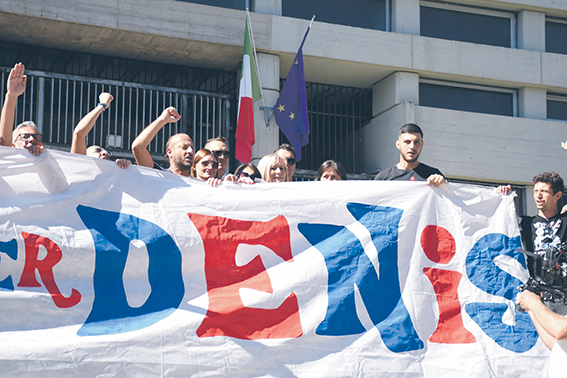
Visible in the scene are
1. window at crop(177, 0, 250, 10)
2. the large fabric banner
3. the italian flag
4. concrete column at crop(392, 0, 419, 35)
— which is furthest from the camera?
concrete column at crop(392, 0, 419, 35)

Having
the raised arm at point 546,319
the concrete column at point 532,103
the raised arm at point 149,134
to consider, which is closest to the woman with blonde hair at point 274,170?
the raised arm at point 149,134

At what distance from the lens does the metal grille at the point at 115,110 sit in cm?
1125

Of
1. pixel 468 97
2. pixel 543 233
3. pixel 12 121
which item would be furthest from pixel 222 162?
pixel 468 97

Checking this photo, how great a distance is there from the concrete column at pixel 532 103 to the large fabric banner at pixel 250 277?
8.56 meters

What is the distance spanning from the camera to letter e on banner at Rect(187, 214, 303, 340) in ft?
15.0

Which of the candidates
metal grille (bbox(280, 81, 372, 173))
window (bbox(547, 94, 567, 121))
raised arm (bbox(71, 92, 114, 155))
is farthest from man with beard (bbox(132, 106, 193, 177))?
window (bbox(547, 94, 567, 121))

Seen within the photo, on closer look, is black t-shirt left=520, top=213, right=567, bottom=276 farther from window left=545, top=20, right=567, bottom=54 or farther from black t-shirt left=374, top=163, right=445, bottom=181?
window left=545, top=20, right=567, bottom=54

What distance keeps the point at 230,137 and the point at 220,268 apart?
8.05m

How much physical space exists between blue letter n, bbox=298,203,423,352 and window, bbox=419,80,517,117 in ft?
27.2

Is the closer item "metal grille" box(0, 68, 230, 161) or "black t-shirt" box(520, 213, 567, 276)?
"black t-shirt" box(520, 213, 567, 276)

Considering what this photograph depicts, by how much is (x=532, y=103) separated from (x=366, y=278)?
973cm

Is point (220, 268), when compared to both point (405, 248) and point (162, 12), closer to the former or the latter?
point (405, 248)

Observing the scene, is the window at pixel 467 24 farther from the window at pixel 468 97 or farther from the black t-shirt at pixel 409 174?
the black t-shirt at pixel 409 174

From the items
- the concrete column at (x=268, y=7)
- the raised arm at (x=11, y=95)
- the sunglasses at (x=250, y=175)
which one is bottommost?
the sunglasses at (x=250, y=175)
